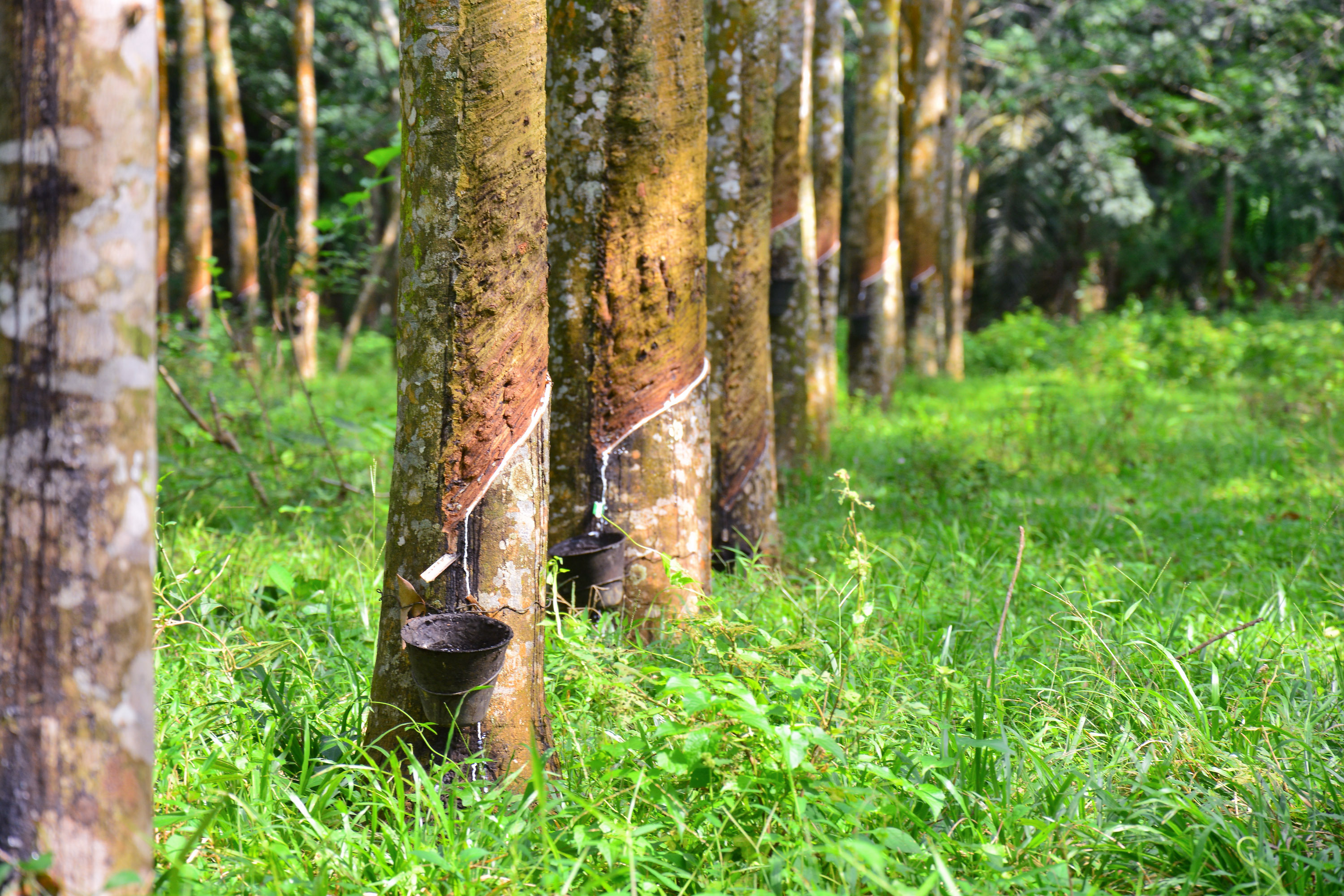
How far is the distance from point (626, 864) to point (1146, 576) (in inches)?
121

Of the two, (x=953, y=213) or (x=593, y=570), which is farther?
(x=953, y=213)

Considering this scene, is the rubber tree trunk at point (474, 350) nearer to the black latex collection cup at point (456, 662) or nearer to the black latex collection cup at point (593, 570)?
the black latex collection cup at point (456, 662)

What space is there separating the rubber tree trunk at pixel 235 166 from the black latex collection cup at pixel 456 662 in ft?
34.7

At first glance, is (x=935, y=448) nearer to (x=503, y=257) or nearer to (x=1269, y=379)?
(x=503, y=257)

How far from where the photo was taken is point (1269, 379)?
35.5ft

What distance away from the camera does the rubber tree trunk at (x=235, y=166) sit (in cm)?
1205

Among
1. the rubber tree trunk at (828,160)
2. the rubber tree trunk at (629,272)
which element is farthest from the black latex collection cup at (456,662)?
the rubber tree trunk at (828,160)

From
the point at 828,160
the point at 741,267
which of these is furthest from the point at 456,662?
the point at 828,160

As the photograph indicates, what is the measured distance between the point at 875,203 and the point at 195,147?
783 centimetres

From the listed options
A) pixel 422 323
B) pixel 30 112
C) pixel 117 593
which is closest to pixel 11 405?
pixel 117 593

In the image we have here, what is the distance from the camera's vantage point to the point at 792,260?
5.85m

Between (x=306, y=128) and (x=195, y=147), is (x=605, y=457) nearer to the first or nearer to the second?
(x=195, y=147)

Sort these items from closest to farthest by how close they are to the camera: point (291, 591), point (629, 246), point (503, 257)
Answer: point (503, 257)
point (629, 246)
point (291, 591)

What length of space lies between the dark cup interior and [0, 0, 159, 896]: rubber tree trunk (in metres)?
0.66
